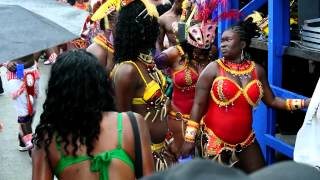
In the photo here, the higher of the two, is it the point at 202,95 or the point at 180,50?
the point at 180,50

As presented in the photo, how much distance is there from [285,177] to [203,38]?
4.45 meters

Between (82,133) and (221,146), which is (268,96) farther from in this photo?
(82,133)

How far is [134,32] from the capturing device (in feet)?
15.3

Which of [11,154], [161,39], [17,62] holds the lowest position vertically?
[11,154]

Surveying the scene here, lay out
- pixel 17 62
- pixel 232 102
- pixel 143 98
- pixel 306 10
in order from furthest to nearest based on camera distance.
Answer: pixel 17 62 → pixel 306 10 → pixel 232 102 → pixel 143 98

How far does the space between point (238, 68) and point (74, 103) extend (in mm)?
2013

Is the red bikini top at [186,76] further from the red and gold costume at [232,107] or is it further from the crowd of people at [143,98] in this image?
the red and gold costume at [232,107]

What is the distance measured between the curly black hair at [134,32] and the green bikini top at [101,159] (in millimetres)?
1601

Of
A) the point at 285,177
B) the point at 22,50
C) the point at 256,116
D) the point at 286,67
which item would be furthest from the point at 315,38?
the point at 285,177

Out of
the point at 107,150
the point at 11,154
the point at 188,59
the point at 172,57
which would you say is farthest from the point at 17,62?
the point at 107,150

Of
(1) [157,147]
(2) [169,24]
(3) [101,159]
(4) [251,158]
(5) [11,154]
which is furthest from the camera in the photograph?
(5) [11,154]

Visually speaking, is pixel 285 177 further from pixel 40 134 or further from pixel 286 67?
pixel 286 67

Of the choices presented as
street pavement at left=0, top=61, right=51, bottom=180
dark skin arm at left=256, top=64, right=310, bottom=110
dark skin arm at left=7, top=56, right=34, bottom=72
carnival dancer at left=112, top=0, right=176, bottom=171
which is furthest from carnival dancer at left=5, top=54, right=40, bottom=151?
dark skin arm at left=256, top=64, right=310, bottom=110

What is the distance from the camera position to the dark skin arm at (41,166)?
3.07 meters
